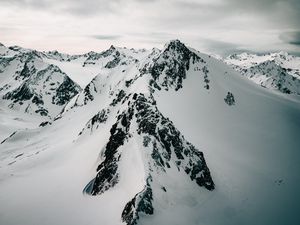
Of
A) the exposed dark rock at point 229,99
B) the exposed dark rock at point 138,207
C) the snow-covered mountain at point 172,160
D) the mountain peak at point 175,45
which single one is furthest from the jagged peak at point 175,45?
the exposed dark rock at point 138,207

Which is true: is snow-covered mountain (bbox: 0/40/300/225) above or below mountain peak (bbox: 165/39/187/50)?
below

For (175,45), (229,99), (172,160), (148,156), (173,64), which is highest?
(175,45)

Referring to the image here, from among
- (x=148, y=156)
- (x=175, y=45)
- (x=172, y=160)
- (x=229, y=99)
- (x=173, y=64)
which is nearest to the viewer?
(x=148, y=156)

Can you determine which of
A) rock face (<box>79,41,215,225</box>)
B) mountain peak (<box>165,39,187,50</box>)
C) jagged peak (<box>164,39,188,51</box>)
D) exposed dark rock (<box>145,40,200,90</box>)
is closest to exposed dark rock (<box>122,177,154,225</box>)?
rock face (<box>79,41,215,225</box>)

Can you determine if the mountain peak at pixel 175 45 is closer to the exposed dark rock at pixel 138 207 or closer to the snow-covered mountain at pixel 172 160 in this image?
the snow-covered mountain at pixel 172 160

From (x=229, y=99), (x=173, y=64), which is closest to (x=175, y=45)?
(x=173, y=64)

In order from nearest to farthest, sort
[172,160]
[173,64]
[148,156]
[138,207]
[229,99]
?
[138,207] → [148,156] → [172,160] → [229,99] → [173,64]

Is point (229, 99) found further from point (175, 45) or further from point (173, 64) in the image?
point (175, 45)

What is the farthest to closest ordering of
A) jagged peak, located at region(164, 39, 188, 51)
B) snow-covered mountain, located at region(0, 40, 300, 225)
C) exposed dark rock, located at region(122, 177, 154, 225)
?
jagged peak, located at region(164, 39, 188, 51) < snow-covered mountain, located at region(0, 40, 300, 225) < exposed dark rock, located at region(122, 177, 154, 225)

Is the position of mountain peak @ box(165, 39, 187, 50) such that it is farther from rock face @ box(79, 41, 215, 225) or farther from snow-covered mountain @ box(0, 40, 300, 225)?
rock face @ box(79, 41, 215, 225)
